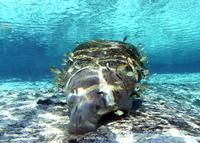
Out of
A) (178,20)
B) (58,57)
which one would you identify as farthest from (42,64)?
(178,20)

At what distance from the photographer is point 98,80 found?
5.65 meters

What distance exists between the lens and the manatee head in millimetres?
4867

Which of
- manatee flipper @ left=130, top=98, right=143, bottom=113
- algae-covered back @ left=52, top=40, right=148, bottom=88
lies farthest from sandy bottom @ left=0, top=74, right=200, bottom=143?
algae-covered back @ left=52, top=40, right=148, bottom=88

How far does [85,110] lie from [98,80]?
81 centimetres

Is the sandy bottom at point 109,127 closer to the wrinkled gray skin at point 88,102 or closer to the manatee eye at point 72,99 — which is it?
the wrinkled gray skin at point 88,102

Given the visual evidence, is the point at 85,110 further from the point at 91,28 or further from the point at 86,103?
the point at 91,28

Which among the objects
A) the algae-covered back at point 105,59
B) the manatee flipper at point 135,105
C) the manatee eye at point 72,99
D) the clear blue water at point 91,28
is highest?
the clear blue water at point 91,28

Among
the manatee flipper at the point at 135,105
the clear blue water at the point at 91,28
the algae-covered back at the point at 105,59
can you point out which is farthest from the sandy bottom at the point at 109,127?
the clear blue water at the point at 91,28

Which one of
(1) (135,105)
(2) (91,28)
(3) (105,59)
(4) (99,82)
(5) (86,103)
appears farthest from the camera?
(2) (91,28)

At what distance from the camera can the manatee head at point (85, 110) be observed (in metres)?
4.87

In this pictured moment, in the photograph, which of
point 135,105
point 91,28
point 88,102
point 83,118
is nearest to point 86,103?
point 88,102

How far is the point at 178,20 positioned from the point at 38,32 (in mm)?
12707

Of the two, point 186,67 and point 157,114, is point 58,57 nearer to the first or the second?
point 186,67

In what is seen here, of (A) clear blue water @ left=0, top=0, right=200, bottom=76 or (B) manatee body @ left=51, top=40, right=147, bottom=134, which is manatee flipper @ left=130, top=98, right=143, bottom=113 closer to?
(B) manatee body @ left=51, top=40, right=147, bottom=134
